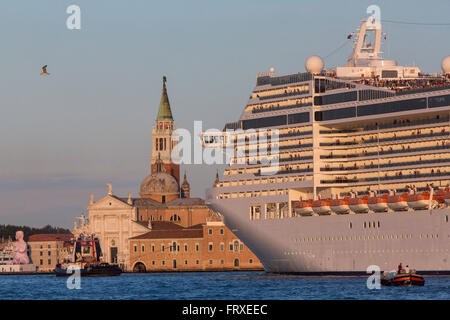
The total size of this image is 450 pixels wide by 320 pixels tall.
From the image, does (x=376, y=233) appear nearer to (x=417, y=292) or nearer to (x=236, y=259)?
(x=417, y=292)

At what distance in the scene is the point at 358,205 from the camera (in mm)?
73875

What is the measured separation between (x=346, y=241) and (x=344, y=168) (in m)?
6.27

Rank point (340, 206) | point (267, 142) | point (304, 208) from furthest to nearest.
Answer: point (267, 142)
point (304, 208)
point (340, 206)

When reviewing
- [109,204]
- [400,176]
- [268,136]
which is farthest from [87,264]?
[400,176]

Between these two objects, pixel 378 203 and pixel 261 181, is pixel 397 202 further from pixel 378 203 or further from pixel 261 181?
pixel 261 181

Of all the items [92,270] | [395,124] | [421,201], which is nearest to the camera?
[421,201]

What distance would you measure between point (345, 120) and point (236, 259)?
7726 cm

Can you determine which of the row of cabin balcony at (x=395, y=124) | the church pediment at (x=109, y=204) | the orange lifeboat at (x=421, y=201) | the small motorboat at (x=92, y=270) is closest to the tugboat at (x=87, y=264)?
the small motorboat at (x=92, y=270)

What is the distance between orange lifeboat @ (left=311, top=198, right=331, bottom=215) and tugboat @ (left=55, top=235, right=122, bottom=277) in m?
56.5

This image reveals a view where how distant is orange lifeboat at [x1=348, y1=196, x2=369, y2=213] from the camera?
73562mm

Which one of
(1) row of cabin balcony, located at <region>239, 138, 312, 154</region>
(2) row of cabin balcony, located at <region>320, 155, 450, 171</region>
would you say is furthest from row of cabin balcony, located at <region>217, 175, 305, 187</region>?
(2) row of cabin balcony, located at <region>320, 155, 450, 171</region>

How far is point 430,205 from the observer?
2749 inches

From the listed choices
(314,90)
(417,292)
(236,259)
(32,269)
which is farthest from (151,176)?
(417,292)

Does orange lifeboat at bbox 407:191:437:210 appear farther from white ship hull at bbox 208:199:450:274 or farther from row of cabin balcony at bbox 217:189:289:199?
row of cabin balcony at bbox 217:189:289:199
